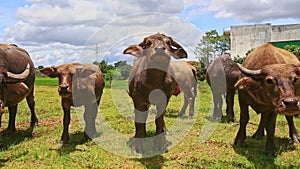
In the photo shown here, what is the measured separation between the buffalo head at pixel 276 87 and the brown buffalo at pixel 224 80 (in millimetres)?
2793

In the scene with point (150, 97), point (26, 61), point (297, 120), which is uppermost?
point (26, 61)

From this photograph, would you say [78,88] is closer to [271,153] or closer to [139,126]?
Result: [139,126]

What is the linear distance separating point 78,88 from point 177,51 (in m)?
2.21

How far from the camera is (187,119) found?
→ 29.5 feet

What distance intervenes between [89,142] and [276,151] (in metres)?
3.42

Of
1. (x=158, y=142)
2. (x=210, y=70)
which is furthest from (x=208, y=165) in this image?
A: (x=210, y=70)

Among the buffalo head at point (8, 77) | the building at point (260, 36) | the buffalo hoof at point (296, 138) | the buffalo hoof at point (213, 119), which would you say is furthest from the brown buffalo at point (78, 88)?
the building at point (260, 36)

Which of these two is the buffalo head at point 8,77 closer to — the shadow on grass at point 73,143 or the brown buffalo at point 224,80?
the shadow on grass at point 73,143

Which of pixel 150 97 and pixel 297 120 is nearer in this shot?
pixel 150 97

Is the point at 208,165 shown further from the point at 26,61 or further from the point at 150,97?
the point at 26,61

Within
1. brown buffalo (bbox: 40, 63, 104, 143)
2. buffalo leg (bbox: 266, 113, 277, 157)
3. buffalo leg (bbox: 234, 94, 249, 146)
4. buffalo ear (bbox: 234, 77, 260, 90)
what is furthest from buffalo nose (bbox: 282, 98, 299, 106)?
brown buffalo (bbox: 40, 63, 104, 143)

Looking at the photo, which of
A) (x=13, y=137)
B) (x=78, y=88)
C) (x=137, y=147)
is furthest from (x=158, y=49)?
(x=13, y=137)

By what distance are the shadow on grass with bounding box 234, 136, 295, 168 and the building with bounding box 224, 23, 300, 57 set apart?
68.8ft

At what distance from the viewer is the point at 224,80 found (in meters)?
8.58
